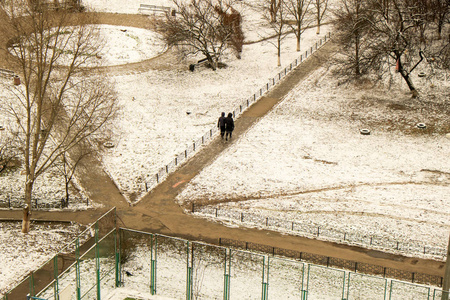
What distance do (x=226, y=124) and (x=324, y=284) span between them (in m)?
17.3

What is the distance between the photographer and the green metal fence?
22609 mm

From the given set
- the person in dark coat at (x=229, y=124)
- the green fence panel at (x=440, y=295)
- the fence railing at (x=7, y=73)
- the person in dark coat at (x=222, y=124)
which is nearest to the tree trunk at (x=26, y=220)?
the person in dark coat at (x=222, y=124)

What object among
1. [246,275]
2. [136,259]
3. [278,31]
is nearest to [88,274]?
[136,259]

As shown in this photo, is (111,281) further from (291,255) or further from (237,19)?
(237,19)

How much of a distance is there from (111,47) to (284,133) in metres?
23.8

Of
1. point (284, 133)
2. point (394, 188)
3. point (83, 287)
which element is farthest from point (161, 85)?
point (83, 287)

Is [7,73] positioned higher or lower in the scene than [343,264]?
higher

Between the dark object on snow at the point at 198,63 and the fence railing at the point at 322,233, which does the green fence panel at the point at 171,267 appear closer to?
the fence railing at the point at 322,233

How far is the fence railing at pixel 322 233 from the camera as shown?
27016 millimetres

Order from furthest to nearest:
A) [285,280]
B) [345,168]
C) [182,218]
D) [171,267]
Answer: [345,168]
[182,218]
[171,267]
[285,280]

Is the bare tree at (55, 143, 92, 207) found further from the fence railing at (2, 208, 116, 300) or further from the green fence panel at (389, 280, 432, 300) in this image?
the green fence panel at (389, 280, 432, 300)

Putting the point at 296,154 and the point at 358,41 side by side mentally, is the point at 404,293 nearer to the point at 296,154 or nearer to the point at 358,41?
the point at 296,154

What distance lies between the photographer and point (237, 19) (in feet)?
185

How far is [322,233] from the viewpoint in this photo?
28500 millimetres
